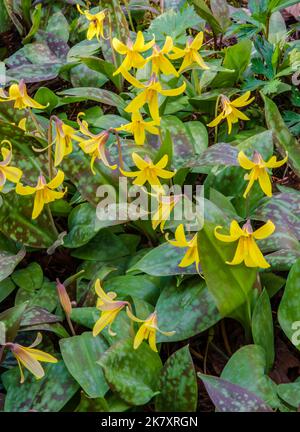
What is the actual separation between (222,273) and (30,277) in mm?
631

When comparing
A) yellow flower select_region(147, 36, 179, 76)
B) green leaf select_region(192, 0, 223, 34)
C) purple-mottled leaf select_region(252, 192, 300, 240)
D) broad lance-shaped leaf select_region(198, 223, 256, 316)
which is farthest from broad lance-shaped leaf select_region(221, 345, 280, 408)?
green leaf select_region(192, 0, 223, 34)

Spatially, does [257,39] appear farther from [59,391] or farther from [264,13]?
[59,391]

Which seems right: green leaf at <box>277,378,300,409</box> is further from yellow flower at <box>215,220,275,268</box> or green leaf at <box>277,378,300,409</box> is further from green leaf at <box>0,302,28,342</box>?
green leaf at <box>0,302,28,342</box>

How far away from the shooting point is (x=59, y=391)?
1.62 meters

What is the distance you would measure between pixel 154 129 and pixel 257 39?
0.65 meters

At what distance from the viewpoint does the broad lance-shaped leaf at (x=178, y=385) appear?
5.02ft

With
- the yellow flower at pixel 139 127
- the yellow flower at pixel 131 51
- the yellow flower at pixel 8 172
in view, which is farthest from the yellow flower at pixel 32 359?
the yellow flower at pixel 131 51

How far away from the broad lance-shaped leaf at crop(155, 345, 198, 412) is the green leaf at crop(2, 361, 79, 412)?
224 mm

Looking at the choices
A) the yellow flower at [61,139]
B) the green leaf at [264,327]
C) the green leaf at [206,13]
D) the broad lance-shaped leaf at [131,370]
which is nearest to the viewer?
the broad lance-shaped leaf at [131,370]

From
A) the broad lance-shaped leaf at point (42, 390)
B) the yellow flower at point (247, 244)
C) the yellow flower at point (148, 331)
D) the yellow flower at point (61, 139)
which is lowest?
the broad lance-shaped leaf at point (42, 390)

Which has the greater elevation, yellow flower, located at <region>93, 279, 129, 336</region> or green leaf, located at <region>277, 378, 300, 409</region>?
yellow flower, located at <region>93, 279, 129, 336</region>

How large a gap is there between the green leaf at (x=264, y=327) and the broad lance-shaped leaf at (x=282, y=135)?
0.56 metres

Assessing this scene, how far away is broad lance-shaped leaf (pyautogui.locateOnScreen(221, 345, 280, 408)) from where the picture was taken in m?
1.51

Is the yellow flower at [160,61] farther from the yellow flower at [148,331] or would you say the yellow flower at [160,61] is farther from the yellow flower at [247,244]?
the yellow flower at [148,331]
